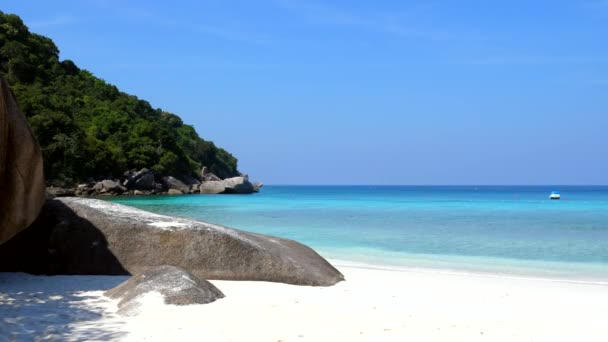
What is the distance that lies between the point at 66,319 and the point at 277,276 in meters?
3.61

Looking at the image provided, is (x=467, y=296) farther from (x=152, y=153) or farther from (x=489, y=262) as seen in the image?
(x=152, y=153)

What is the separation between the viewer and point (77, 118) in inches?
2682

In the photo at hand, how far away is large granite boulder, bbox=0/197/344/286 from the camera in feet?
30.2

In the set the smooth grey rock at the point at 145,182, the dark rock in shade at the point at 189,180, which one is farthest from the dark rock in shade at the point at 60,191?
the dark rock in shade at the point at 189,180

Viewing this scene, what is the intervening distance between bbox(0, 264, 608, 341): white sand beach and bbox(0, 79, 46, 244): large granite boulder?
0.97m

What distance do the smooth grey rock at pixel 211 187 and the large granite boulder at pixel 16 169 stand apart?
237ft

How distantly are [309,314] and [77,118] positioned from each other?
221 feet

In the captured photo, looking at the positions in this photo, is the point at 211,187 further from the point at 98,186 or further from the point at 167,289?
the point at 167,289

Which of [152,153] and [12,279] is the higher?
[152,153]

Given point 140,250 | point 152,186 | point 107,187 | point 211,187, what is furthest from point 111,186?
point 140,250

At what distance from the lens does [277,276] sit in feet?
29.9

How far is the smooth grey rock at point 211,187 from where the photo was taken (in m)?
79.7

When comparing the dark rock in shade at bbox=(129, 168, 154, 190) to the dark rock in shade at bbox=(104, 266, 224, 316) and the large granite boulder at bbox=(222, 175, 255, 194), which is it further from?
the dark rock in shade at bbox=(104, 266, 224, 316)

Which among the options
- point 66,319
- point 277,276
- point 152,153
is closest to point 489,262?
point 277,276
